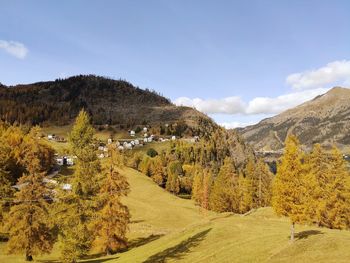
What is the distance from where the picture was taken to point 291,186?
36375mm

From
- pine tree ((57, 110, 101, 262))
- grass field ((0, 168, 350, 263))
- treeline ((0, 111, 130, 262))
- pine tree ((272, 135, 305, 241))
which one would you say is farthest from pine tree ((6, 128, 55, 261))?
pine tree ((272, 135, 305, 241))

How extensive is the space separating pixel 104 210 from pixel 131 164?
14142cm

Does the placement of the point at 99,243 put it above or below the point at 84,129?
below

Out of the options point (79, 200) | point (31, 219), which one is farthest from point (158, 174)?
point (79, 200)

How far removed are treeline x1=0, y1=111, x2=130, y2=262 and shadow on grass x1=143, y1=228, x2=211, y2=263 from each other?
845 cm

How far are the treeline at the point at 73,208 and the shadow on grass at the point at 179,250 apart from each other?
8.45 m

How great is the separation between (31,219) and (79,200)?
1198 cm

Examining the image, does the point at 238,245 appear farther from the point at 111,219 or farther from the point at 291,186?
the point at 111,219

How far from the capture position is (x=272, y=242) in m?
39.5

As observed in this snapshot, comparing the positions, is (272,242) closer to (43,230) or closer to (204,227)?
(204,227)

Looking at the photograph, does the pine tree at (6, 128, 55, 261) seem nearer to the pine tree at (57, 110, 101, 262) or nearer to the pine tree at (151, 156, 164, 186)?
the pine tree at (57, 110, 101, 262)

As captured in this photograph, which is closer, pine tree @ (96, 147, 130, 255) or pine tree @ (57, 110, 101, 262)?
pine tree @ (57, 110, 101, 262)

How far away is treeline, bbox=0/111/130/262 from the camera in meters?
45.4

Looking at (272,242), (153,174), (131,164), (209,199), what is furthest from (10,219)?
(131,164)
